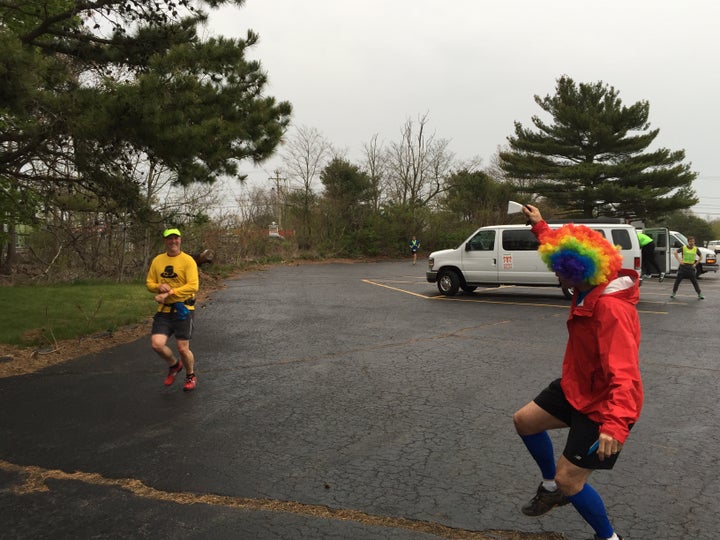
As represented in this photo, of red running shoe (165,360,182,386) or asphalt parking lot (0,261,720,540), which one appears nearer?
asphalt parking lot (0,261,720,540)

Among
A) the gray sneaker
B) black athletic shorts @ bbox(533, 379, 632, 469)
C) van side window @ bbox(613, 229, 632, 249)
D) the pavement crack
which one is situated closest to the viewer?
black athletic shorts @ bbox(533, 379, 632, 469)

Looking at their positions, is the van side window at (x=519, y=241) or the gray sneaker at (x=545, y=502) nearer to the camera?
the gray sneaker at (x=545, y=502)

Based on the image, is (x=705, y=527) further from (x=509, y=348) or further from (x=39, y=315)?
(x=39, y=315)

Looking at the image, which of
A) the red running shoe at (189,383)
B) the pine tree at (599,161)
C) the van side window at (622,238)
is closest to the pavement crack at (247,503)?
the red running shoe at (189,383)

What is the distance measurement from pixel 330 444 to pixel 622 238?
11692 mm

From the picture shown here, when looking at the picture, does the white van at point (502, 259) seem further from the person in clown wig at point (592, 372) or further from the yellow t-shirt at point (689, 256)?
the person in clown wig at point (592, 372)

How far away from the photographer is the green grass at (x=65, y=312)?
8.93 metres

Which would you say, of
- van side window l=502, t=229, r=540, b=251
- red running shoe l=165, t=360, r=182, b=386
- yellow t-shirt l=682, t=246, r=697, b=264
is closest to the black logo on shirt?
red running shoe l=165, t=360, r=182, b=386

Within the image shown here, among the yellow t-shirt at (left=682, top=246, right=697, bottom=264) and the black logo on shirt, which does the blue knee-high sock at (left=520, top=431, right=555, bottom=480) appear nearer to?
the black logo on shirt

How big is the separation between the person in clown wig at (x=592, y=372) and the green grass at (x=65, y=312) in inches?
321

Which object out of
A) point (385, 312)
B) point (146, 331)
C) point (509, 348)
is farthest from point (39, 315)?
point (509, 348)

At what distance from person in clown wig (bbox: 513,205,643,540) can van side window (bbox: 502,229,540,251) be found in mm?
12045

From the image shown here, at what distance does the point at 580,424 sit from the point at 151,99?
21.7 ft

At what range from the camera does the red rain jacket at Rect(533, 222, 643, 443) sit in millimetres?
2430
